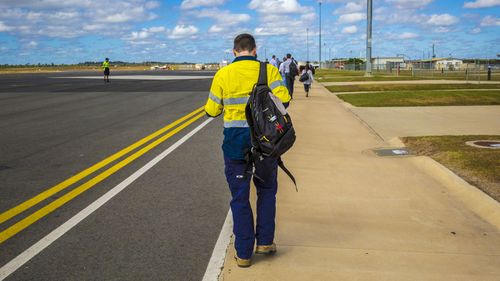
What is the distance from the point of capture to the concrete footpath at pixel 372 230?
378cm

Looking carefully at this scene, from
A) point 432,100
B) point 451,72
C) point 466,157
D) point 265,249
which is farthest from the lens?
point 451,72

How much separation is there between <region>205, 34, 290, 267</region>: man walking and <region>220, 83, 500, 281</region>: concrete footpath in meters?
0.35

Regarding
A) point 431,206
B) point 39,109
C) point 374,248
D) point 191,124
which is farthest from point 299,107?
point 374,248

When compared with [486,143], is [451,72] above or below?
above

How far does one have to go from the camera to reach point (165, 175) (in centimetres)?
685

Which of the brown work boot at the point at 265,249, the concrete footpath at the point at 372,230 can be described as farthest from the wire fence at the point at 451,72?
the brown work boot at the point at 265,249

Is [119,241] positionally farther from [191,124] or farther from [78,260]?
[191,124]

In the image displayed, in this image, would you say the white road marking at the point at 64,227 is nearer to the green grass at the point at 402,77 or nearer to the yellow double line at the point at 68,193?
the yellow double line at the point at 68,193

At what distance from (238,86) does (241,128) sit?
1.05 feet

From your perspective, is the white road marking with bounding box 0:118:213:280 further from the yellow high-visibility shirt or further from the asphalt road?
the yellow high-visibility shirt

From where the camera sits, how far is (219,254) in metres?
4.09

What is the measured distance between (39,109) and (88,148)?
8.17 m

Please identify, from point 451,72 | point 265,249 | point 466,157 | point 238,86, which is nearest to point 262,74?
point 238,86

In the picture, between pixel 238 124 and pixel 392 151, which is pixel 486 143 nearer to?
pixel 392 151
